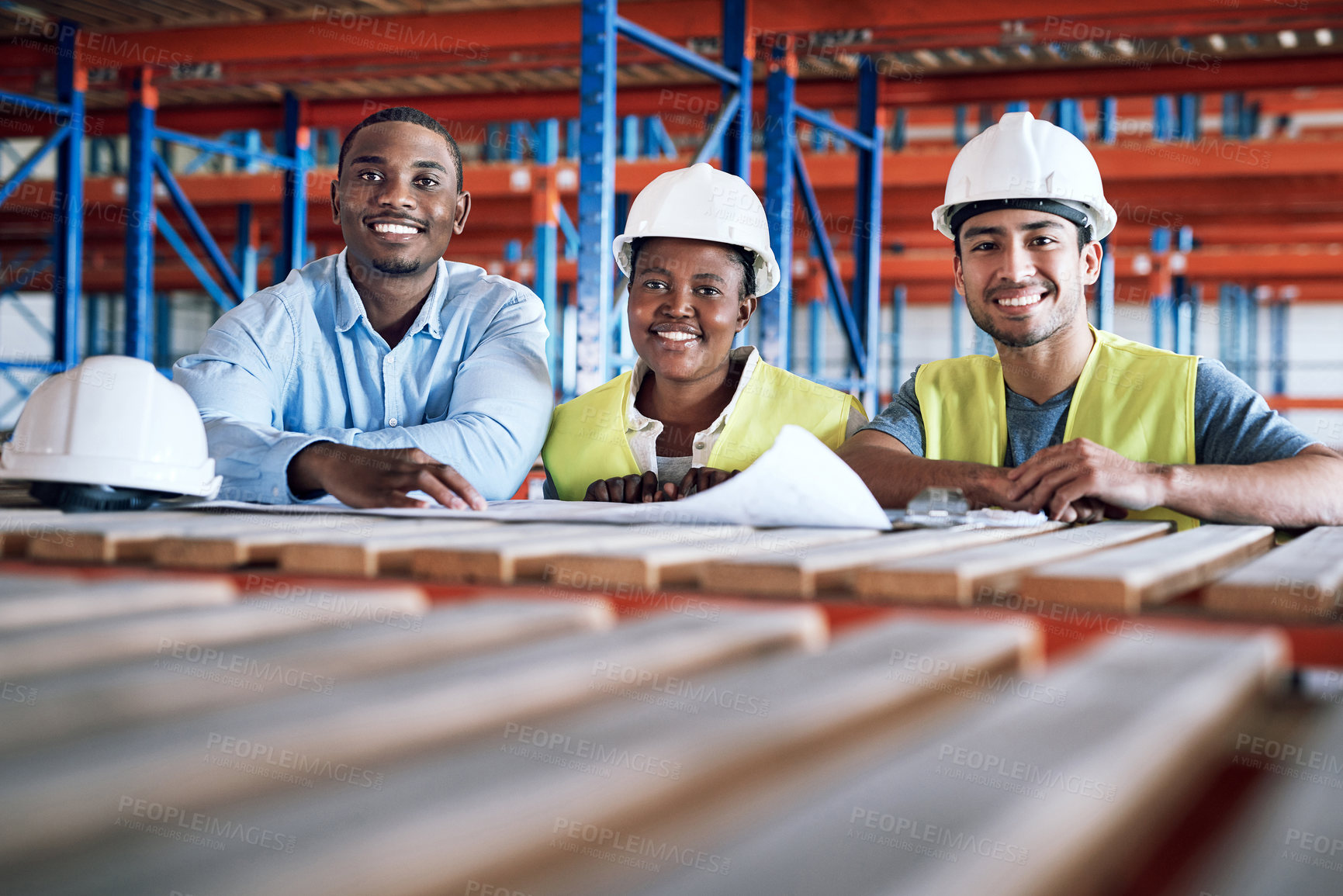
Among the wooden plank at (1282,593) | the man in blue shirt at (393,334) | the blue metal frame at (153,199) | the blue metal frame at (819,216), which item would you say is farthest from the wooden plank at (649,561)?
the blue metal frame at (153,199)

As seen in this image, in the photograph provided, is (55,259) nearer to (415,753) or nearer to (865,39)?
(865,39)

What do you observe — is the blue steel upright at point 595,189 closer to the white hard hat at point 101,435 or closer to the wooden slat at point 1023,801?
the white hard hat at point 101,435

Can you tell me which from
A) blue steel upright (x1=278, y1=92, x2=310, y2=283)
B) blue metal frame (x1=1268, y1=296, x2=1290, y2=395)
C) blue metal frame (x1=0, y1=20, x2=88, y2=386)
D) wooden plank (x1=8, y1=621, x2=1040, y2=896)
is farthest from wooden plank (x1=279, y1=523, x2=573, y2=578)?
blue metal frame (x1=1268, y1=296, x2=1290, y2=395)

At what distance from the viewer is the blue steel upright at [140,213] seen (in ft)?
27.5

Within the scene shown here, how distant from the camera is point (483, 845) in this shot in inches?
25.2

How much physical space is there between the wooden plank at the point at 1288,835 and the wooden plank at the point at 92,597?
0.99 metres

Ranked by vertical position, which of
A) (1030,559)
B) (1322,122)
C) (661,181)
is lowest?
(1030,559)

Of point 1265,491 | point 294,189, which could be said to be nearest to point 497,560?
point 1265,491

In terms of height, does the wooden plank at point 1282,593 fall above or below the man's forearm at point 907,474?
below

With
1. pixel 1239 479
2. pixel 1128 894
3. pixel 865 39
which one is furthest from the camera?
pixel 865 39

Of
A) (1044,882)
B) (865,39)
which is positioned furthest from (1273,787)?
(865,39)

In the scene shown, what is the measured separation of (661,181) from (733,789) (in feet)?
9.14

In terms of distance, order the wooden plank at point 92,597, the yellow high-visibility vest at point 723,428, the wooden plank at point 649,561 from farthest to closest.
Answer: the yellow high-visibility vest at point 723,428
the wooden plank at point 649,561
the wooden plank at point 92,597

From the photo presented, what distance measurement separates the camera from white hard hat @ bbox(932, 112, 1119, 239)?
3.01 meters
